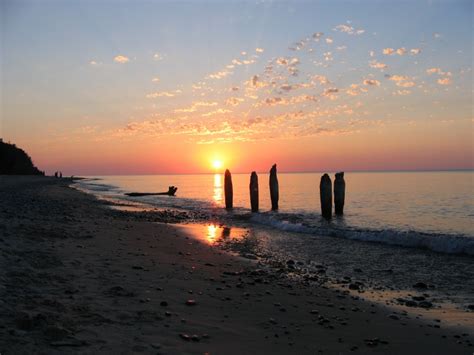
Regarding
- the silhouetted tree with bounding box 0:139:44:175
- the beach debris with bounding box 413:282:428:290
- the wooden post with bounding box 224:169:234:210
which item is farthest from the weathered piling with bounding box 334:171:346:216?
the silhouetted tree with bounding box 0:139:44:175

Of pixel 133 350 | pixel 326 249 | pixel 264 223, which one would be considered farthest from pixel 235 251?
pixel 264 223

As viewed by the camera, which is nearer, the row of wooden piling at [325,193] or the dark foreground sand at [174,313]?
the dark foreground sand at [174,313]

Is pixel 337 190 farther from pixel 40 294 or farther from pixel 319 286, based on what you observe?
pixel 40 294

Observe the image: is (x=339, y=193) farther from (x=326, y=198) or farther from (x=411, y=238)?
(x=411, y=238)

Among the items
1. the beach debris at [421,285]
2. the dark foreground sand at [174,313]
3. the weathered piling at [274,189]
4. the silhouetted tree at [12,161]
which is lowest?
the beach debris at [421,285]

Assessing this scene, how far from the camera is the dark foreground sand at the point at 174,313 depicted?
421cm

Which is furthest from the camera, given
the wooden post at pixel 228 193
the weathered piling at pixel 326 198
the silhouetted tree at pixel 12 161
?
the silhouetted tree at pixel 12 161

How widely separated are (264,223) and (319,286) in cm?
1415

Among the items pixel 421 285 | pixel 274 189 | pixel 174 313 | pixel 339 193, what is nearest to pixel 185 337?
pixel 174 313

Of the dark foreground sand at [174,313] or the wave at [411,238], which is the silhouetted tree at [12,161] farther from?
the dark foreground sand at [174,313]

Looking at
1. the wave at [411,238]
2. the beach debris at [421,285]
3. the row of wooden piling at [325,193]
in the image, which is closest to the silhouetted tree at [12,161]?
the row of wooden piling at [325,193]

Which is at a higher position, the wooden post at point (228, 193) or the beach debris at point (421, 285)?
the wooden post at point (228, 193)

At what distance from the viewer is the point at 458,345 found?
201 inches

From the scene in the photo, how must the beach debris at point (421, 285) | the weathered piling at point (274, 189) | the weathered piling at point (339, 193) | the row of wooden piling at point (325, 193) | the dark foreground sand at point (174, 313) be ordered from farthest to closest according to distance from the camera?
1. the weathered piling at point (274, 189)
2. the weathered piling at point (339, 193)
3. the row of wooden piling at point (325, 193)
4. the beach debris at point (421, 285)
5. the dark foreground sand at point (174, 313)
